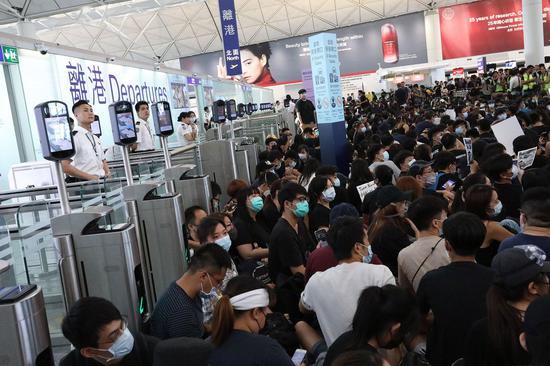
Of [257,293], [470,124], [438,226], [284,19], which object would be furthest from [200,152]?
[284,19]

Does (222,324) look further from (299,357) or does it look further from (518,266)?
(518,266)

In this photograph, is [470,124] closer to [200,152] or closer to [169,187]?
[200,152]

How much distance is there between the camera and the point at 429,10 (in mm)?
33250

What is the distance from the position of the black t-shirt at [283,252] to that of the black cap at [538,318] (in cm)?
263

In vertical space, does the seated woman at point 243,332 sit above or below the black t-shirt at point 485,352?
above

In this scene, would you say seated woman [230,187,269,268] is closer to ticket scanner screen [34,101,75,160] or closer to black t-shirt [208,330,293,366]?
ticket scanner screen [34,101,75,160]

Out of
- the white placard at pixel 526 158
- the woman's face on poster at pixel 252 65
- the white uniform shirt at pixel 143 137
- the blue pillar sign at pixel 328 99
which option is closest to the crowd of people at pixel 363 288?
the white placard at pixel 526 158

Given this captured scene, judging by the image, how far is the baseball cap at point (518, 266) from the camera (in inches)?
98.0

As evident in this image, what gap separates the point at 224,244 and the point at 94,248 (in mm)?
950

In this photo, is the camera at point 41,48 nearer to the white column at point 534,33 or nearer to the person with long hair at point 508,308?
the person with long hair at point 508,308

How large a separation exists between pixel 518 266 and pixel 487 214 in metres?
1.81

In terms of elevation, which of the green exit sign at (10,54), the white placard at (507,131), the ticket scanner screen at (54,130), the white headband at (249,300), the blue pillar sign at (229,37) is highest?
the blue pillar sign at (229,37)

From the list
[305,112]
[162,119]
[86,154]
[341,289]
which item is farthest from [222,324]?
[305,112]

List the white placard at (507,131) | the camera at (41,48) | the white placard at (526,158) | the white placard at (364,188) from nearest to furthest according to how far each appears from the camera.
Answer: the white placard at (526,158) → the white placard at (364,188) → the white placard at (507,131) → the camera at (41,48)
